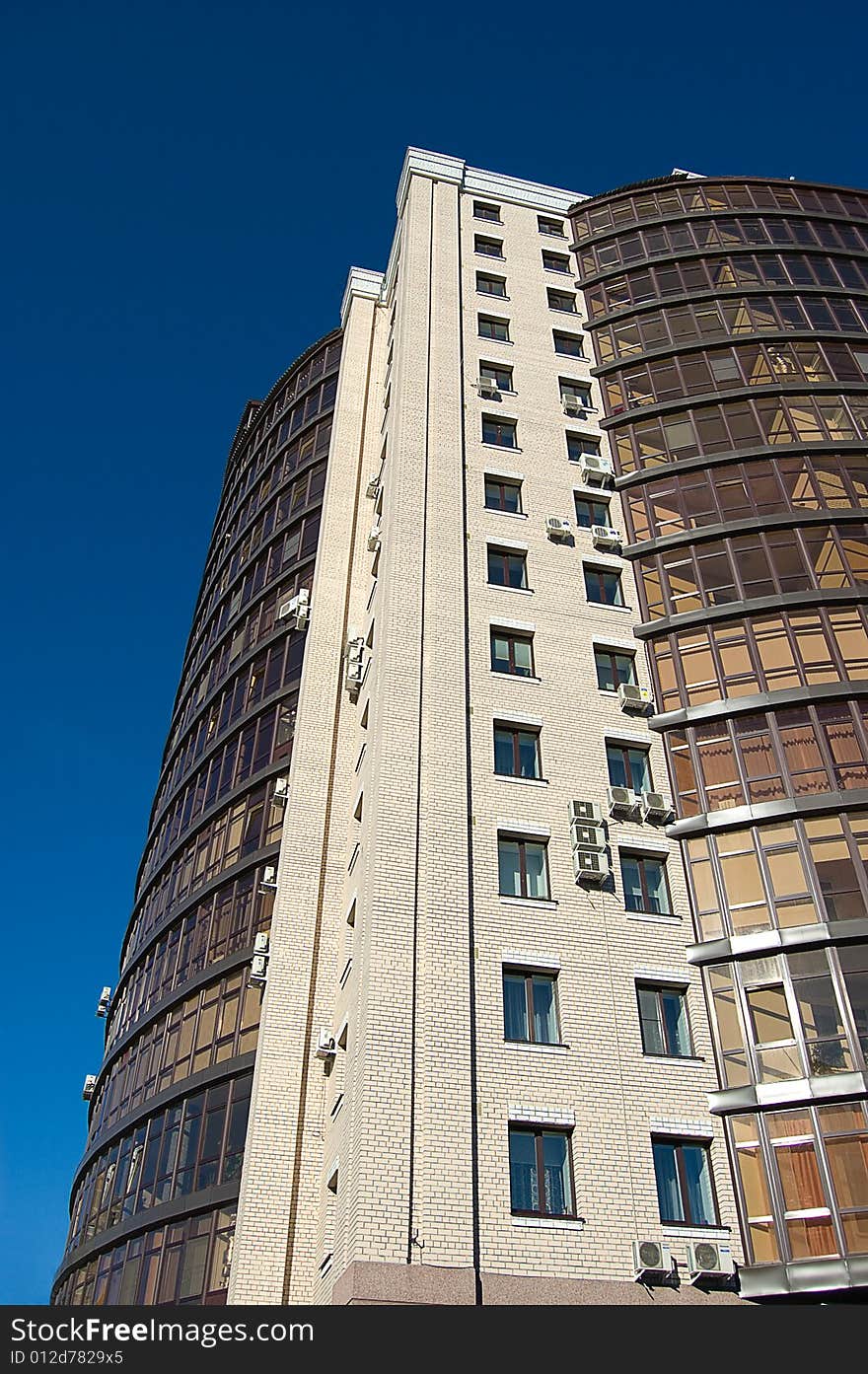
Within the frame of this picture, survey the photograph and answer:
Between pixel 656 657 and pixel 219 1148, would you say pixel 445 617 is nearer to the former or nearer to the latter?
pixel 656 657

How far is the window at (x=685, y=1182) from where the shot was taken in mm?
19094

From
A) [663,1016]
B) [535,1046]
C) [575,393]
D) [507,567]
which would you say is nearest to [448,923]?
[535,1046]

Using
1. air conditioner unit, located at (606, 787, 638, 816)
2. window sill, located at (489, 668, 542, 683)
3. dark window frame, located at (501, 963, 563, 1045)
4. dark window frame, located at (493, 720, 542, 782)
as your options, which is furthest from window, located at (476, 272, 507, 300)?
dark window frame, located at (501, 963, 563, 1045)

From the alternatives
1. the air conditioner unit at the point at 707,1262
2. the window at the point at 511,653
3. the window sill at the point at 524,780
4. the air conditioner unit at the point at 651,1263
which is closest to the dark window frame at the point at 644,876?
the window sill at the point at 524,780

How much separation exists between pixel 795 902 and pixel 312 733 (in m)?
13.3

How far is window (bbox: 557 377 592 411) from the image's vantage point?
3350 centimetres

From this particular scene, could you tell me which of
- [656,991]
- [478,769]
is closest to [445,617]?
[478,769]

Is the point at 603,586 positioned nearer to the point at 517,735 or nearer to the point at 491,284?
the point at 517,735

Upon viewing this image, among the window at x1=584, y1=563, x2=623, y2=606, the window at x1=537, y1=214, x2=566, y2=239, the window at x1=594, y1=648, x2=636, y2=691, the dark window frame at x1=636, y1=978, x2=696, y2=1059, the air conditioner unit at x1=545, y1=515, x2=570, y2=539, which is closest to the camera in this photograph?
the dark window frame at x1=636, y1=978, x2=696, y2=1059

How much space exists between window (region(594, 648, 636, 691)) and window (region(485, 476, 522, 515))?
4.93 m

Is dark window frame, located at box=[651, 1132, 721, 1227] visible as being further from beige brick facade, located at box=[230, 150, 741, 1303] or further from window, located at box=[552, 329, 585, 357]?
window, located at box=[552, 329, 585, 357]

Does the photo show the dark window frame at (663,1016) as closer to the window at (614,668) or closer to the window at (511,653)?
the window at (614,668)

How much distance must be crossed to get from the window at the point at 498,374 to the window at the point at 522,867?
15.9m

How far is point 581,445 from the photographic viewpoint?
32750 mm
